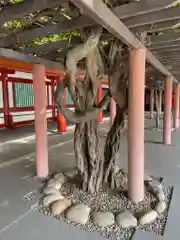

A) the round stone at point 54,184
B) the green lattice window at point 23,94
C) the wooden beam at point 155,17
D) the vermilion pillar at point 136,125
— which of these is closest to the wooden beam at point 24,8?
the wooden beam at point 155,17

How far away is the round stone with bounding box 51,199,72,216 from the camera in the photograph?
286cm

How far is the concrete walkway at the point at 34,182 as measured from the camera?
2.46 meters

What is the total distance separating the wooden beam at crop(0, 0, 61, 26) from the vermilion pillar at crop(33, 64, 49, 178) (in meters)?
1.83

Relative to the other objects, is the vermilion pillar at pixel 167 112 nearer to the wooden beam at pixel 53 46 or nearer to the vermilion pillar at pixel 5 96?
the wooden beam at pixel 53 46

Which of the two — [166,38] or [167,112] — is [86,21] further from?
[167,112]

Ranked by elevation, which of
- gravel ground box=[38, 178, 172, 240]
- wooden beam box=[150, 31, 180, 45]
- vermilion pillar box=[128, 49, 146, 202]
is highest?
wooden beam box=[150, 31, 180, 45]

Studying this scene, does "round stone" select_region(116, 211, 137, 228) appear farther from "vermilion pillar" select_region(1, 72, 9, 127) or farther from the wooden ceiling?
"vermilion pillar" select_region(1, 72, 9, 127)

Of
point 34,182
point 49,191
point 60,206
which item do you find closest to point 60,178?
point 34,182

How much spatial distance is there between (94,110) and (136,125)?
0.61 metres

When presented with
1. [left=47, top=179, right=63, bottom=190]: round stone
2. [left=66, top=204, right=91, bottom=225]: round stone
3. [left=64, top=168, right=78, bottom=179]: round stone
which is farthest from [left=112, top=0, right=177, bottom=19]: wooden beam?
[left=64, top=168, right=78, bottom=179]: round stone

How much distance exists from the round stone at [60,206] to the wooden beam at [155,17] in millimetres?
2317

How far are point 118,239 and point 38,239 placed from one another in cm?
83

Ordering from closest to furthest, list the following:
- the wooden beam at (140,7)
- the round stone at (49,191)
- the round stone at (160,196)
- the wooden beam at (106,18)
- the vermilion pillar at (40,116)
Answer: the wooden beam at (106,18), the wooden beam at (140,7), the round stone at (160,196), the round stone at (49,191), the vermilion pillar at (40,116)

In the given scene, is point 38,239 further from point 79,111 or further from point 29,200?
point 79,111
